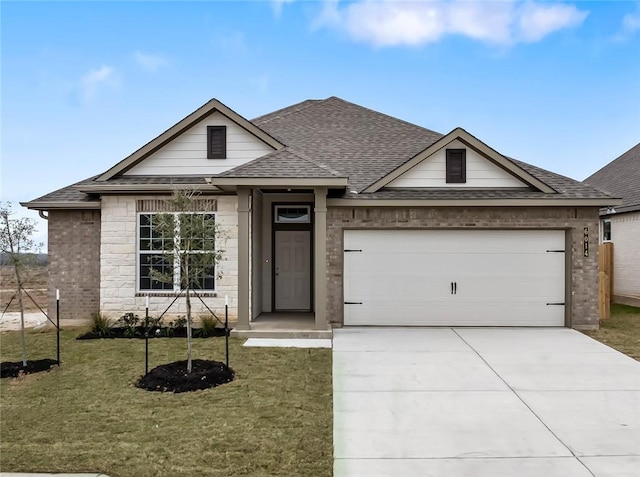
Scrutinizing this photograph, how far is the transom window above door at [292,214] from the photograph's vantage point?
41.2 feet

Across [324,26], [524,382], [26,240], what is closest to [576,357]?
[524,382]

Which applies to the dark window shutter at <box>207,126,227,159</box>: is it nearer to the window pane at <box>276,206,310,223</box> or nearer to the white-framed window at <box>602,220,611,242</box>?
the window pane at <box>276,206,310,223</box>

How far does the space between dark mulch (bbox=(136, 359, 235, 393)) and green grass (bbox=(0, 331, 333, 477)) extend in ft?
0.65

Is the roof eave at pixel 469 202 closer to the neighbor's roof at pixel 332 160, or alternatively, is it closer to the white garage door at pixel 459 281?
the neighbor's roof at pixel 332 160

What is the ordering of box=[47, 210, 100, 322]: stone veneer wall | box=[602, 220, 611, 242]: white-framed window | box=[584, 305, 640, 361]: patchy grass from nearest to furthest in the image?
box=[584, 305, 640, 361]: patchy grass
box=[47, 210, 100, 322]: stone veneer wall
box=[602, 220, 611, 242]: white-framed window

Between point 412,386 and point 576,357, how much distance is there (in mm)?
3714

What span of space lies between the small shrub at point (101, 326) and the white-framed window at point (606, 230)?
60.3ft

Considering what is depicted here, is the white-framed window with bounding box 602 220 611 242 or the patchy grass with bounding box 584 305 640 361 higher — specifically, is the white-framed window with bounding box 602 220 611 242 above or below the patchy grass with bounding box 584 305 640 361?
above

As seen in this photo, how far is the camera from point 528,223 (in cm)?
1088

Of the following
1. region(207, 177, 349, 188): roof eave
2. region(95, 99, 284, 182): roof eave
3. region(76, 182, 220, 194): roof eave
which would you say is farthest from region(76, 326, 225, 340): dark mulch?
region(95, 99, 284, 182): roof eave

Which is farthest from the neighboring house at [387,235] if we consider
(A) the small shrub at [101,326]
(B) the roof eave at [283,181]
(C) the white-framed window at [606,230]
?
(C) the white-framed window at [606,230]

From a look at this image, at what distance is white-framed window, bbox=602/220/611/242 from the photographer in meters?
18.1

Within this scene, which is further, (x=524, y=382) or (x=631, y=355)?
(x=631, y=355)

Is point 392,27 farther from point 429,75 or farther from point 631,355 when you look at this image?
point 631,355
